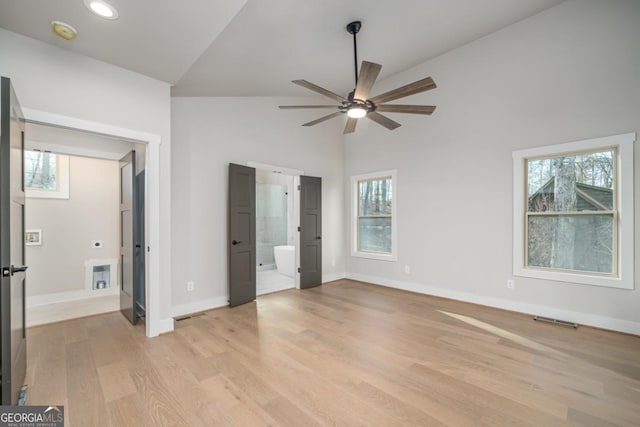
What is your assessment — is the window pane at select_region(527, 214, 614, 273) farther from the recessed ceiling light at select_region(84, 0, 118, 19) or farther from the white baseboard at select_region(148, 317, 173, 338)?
the recessed ceiling light at select_region(84, 0, 118, 19)

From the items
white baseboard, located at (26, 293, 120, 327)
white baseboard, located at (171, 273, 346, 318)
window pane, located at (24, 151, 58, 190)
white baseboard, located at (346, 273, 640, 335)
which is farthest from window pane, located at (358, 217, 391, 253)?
window pane, located at (24, 151, 58, 190)

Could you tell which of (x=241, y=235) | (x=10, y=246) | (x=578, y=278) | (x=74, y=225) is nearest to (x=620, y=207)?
(x=578, y=278)

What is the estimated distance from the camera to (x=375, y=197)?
575cm

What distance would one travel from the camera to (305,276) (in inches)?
210

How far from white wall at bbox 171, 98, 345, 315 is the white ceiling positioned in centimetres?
31

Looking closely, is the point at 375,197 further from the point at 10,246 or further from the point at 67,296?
the point at 67,296

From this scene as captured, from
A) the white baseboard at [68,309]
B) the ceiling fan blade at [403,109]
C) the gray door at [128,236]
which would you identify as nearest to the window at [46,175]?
the gray door at [128,236]

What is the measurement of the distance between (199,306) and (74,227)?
2.65m

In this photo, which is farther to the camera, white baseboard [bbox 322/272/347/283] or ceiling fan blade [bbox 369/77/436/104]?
white baseboard [bbox 322/272/347/283]

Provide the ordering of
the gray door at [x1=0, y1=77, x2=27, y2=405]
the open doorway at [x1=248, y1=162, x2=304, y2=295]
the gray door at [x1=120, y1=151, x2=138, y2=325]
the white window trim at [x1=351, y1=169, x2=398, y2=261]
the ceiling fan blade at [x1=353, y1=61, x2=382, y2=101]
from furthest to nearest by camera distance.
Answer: the open doorway at [x1=248, y1=162, x2=304, y2=295] < the white window trim at [x1=351, y1=169, x2=398, y2=261] < the gray door at [x1=120, y1=151, x2=138, y2=325] < the ceiling fan blade at [x1=353, y1=61, x2=382, y2=101] < the gray door at [x1=0, y1=77, x2=27, y2=405]

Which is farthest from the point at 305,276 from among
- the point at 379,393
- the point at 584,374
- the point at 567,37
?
the point at 567,37

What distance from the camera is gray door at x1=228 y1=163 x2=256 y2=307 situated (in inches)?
167

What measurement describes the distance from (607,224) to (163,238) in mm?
5219

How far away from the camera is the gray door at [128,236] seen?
11.4 ft
